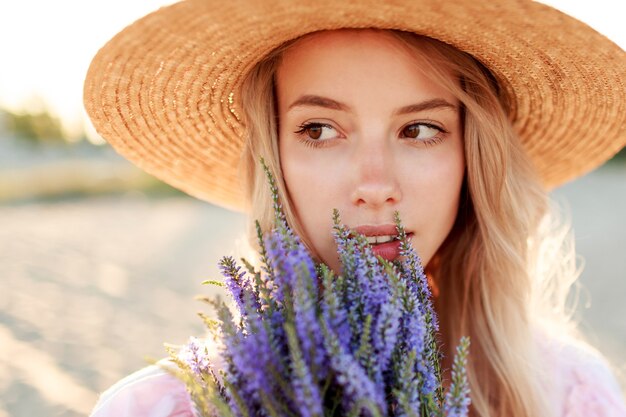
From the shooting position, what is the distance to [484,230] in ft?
7.84

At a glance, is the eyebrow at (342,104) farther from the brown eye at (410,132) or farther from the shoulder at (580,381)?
the shoulder at (580,381)

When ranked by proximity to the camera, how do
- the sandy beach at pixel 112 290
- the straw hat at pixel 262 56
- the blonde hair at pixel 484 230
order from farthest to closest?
the sandy beach at pixel 112 290, the blonde hair at pixel 484 230, the straw hat at pixel 262 56

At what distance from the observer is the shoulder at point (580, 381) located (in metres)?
2.42

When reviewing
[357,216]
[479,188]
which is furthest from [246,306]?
[479,188]

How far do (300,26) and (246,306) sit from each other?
908 mm

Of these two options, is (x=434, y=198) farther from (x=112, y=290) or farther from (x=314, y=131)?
(x=112, y=290)

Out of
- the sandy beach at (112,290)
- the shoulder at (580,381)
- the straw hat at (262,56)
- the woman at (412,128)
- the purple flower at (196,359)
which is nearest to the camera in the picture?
the purple flower at (196,359)

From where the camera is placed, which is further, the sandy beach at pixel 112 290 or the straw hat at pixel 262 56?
the sandy beach at pixel 112 290

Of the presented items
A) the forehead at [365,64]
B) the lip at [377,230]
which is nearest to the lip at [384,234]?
the lip at [377,230]

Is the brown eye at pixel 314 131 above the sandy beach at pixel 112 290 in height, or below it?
above

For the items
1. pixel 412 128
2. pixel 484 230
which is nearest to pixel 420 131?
pixel 412 128

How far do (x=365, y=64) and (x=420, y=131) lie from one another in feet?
0.85

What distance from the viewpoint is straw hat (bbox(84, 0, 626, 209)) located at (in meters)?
1.80

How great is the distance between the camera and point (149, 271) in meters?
9.09
